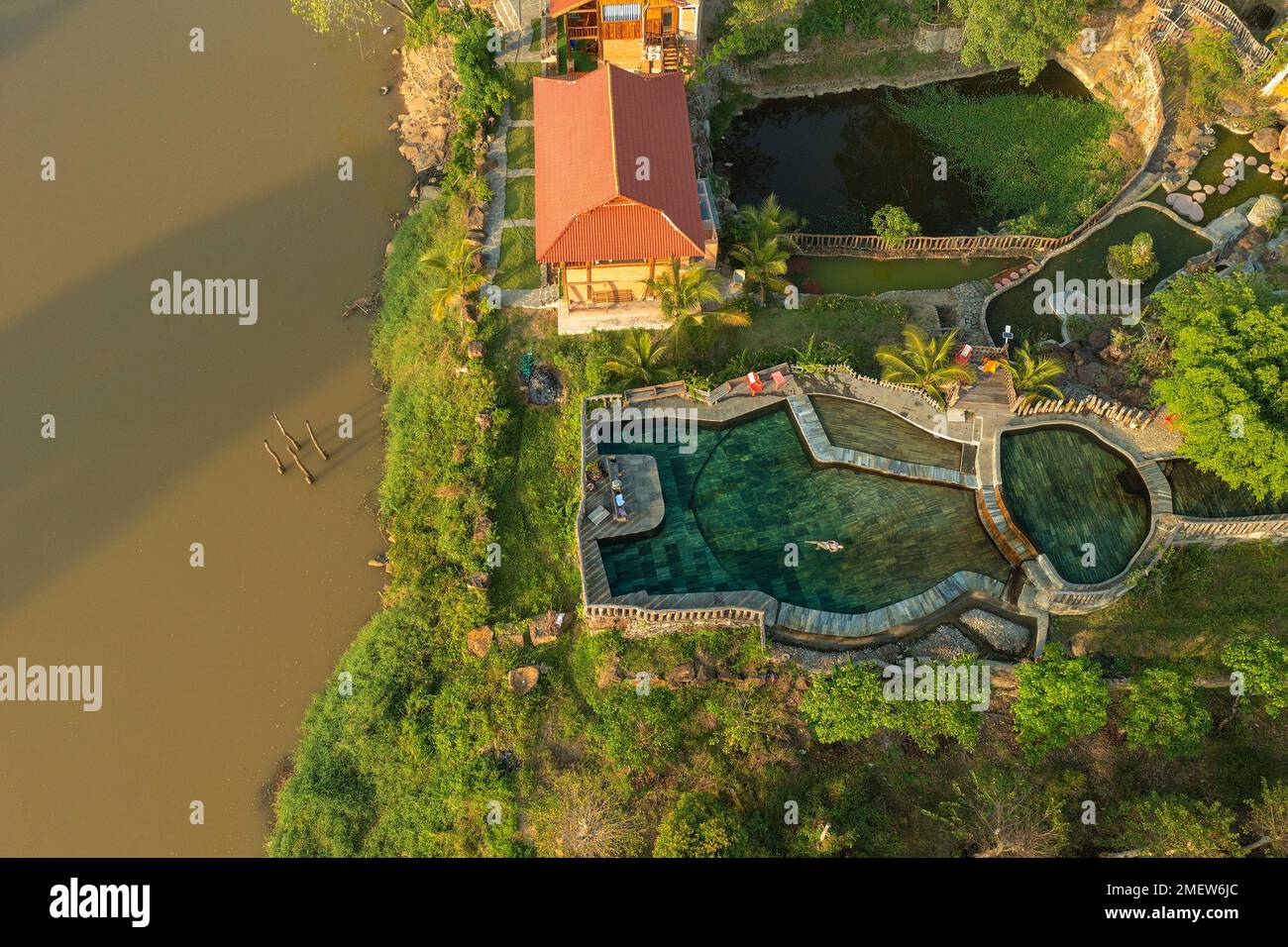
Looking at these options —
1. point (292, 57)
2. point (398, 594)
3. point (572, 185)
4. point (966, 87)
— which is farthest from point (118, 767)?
point (966, 87)

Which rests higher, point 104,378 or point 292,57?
point 292,57

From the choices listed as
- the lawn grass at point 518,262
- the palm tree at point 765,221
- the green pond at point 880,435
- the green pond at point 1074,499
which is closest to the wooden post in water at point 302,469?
the lawn grass at point 518,262

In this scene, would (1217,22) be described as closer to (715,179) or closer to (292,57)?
(715,179)

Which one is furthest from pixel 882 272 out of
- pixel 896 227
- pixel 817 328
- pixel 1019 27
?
pixel 1019 27

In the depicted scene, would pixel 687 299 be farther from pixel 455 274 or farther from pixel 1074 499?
pixel 1074 499

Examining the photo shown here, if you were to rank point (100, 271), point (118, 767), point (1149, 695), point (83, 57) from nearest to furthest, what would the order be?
1. point (1149, 695)
2. point (118, 767)
3. point (100, 271)
4. point (83, 57)

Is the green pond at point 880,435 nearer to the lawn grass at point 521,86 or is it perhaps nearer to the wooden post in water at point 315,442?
the wooden post in water at point 315,442
